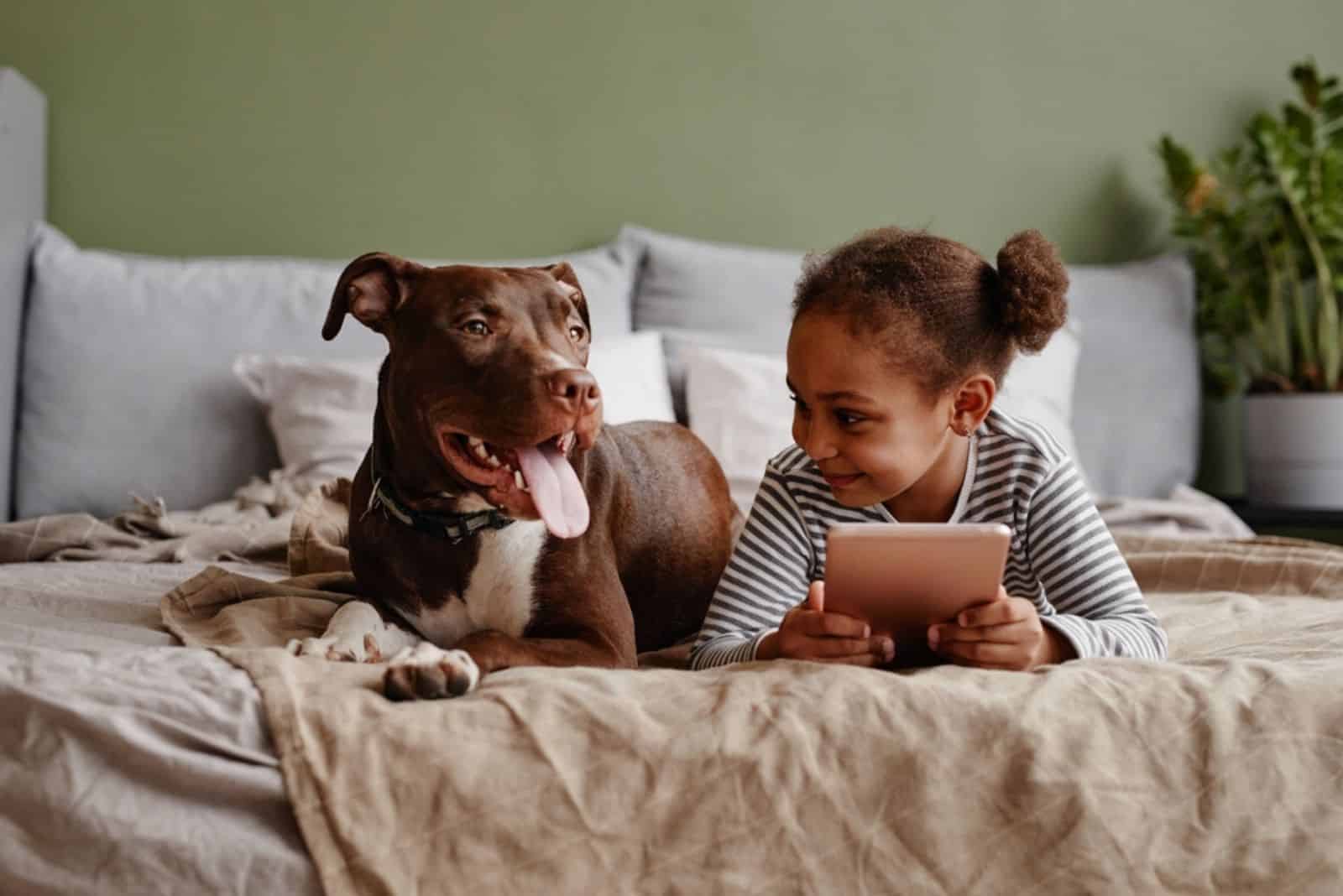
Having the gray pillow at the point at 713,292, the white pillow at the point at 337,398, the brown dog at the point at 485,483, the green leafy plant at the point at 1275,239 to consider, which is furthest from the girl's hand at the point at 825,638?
the green leafy plant at the point at 1275,239

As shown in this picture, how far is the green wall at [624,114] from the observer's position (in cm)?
356

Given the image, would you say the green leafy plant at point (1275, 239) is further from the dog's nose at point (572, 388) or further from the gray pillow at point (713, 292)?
the dog's nose at point (572, 388)

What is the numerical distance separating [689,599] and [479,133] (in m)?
1.99

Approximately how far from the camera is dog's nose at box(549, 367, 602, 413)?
1.57m

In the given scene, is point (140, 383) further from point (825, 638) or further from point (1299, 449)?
point (1299, 449)

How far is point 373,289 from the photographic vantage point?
1.77 meters

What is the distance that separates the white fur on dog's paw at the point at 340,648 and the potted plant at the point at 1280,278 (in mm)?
2965

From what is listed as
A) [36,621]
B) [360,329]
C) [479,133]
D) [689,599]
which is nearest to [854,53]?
[479,133]

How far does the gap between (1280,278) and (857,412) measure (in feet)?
8.91

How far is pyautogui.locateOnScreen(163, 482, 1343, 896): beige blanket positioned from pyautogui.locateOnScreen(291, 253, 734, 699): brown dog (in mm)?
263

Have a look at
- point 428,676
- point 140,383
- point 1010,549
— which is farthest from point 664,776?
point 140,383

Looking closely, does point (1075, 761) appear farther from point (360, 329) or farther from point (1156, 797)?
point (360, 329)

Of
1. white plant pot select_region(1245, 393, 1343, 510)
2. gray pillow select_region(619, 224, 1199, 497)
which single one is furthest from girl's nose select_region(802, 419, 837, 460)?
white plant pot select_region(1245, 393, 1343, 510)

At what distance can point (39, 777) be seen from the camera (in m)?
1.23
